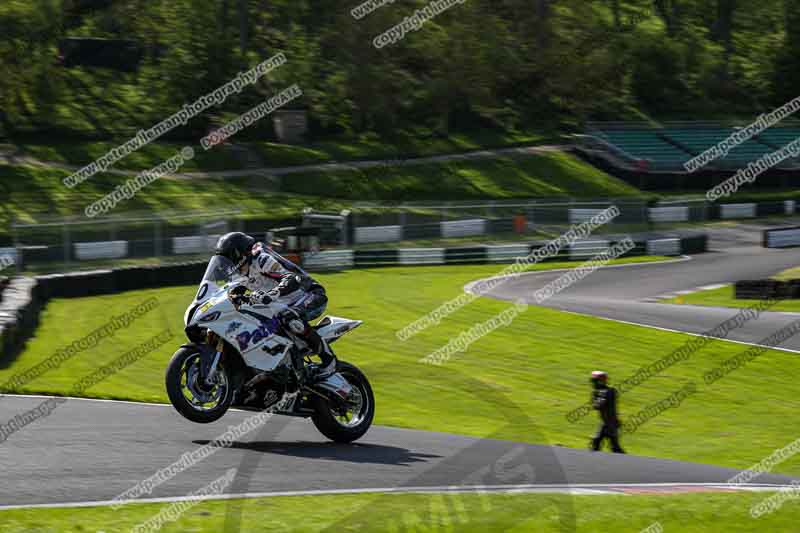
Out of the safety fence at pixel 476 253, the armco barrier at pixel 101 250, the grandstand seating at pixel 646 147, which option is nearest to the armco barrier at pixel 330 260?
the safety fence at pixel 476 253

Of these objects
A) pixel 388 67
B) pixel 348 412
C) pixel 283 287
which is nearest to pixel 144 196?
pixel 388 67

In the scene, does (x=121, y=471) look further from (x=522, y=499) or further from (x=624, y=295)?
(x=624, y=295)

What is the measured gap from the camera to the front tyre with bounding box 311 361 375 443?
11.5 metres

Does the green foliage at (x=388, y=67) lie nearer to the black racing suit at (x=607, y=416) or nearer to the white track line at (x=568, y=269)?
the white track line at (x=568, y=269)

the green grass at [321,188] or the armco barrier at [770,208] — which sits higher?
the green grass at [321,188]

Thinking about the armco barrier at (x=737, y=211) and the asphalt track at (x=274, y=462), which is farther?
the armco barrier at (x=737, y=211)

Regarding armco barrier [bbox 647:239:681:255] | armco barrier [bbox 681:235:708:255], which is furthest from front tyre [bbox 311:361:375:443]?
armco barrier [bbox 681:235:708:255]

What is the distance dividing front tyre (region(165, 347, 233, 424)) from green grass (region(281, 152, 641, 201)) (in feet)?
130

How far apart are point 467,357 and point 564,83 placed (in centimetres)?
4505

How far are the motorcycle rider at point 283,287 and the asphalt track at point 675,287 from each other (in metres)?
14.5

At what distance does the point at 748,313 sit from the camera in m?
26.7

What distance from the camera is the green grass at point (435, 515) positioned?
7699 millimetres

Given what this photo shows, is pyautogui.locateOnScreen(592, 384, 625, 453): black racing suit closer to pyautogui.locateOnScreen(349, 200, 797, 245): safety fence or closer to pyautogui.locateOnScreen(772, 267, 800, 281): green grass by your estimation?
pyautogui.locateOnScreen(772, 267, 800, 281): green grass

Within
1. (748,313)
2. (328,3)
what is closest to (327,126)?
(328,3)
